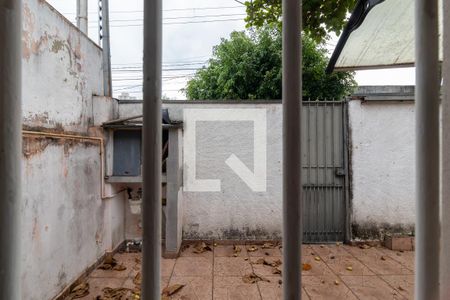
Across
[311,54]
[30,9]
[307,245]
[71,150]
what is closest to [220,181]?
[307,245]

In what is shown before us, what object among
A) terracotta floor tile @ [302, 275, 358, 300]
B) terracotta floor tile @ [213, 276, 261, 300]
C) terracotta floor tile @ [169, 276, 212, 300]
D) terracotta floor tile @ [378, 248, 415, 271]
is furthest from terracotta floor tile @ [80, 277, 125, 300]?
terracotta floor tile @ [378, 248, 415, 271]

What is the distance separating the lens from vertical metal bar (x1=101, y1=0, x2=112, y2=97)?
4930mm

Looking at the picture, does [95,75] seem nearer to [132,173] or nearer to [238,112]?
[132,173]

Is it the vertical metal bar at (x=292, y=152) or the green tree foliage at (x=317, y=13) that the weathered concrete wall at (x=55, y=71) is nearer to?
the green tree foliage at (x=317, y=13)

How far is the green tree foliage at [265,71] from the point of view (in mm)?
8672

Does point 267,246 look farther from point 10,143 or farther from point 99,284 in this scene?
point 10,143

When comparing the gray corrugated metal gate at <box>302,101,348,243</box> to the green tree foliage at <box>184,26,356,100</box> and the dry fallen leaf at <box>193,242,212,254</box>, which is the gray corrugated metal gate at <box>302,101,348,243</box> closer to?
the dry fallen leaf at <box>193,242,212,254</box>

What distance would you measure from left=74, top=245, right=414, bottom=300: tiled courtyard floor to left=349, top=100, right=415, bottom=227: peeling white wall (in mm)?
634

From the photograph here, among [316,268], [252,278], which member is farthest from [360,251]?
[252,278]

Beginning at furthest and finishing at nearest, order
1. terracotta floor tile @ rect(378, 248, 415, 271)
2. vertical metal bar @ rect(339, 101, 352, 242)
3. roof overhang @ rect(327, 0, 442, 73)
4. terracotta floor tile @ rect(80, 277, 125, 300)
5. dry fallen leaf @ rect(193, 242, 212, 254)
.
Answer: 1. vertical metal bar @ rect(339, 101, 352, 242)
2. dry fallen leaf @ rect(193, 242, 212, 254)
3. terracotta floor tile @ rect(378, 248, 415, 271)
4. terracotta floor tile @ rect(80, 277, 125, 300)
5. roof overhang @ rect(327, 0, 442, 73)

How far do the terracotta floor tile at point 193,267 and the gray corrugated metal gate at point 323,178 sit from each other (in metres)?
1.91

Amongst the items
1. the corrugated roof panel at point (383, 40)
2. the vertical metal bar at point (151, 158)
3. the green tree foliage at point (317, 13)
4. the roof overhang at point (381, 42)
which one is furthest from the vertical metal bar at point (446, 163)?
the green tree foliage at point (317, 13)

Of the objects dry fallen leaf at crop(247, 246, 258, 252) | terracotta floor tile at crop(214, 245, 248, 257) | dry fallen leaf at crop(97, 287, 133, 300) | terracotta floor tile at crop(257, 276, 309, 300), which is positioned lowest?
terracotta floor tile at crop(214, 245, 248, 257)

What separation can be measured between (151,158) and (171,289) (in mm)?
3161
